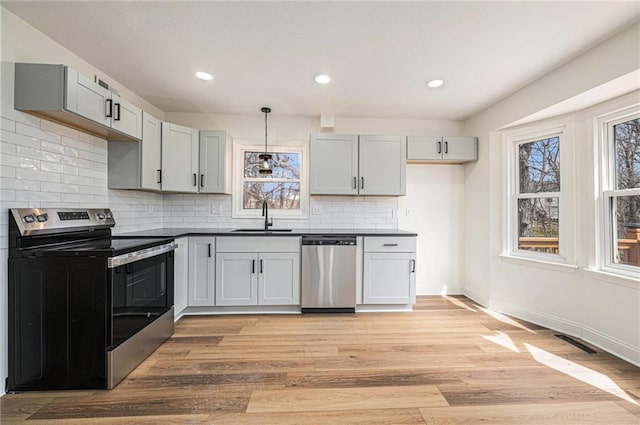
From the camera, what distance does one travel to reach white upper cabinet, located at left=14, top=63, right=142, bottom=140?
5.88 feet

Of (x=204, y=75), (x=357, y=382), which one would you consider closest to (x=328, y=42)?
(x=204, y=75)

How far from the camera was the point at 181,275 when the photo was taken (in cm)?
291

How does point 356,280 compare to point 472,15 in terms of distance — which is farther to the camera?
point 356,280

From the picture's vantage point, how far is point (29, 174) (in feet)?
6.16

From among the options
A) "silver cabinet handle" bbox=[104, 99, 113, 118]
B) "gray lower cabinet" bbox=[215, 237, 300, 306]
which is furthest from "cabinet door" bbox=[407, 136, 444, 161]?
"silver cabinet handle" bbox=[104, 99, 113, 118]

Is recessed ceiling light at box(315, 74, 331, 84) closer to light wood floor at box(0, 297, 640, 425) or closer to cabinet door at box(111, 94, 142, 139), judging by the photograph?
cabinet door at box(111, 94, 142, 139)

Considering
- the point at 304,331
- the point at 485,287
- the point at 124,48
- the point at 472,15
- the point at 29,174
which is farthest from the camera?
the point at 485,287

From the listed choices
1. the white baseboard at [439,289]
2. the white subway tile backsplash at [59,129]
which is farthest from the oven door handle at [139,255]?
the white baseboard at [439,289]

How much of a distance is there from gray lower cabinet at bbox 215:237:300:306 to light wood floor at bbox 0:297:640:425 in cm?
36

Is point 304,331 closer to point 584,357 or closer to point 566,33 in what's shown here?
point 584,357

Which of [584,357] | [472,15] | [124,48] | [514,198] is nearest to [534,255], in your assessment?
[514,198]

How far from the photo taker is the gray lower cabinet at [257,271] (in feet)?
9.95

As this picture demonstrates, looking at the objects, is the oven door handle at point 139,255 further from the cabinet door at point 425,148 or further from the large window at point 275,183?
the cabinet door at point 425,148

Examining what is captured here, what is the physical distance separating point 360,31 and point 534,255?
2.82 metres
